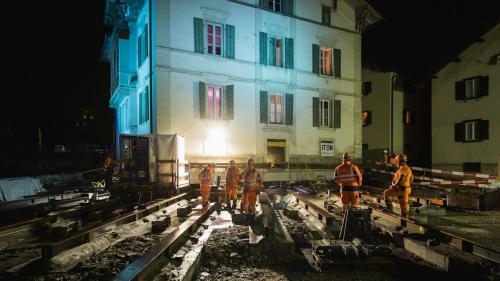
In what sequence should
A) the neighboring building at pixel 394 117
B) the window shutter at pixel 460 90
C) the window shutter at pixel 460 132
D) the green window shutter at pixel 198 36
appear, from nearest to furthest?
the green window shutter at pixel 198 36, the window shutter at pixel 460 132, the window shutter at pixel 460 90, the neighboring building at pixel 394 117

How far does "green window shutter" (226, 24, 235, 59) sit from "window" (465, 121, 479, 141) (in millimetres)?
15878

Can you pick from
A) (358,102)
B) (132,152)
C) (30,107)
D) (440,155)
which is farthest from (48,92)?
(440,155)

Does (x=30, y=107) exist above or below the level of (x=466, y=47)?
below

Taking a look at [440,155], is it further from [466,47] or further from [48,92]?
[48,92]

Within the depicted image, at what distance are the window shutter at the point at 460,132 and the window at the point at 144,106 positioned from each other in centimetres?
1987

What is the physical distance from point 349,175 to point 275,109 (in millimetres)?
12139

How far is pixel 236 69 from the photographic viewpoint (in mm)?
17969

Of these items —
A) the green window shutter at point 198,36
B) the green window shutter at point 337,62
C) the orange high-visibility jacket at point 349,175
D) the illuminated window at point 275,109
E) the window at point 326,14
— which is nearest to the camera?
the orange high-visibility jacket at point 349,175

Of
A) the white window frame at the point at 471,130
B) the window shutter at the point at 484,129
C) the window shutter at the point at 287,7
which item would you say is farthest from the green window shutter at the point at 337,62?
the window shutter at the point at 484,129

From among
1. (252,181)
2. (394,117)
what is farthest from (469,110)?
(252,181)

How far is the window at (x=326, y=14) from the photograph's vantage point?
2100 cm

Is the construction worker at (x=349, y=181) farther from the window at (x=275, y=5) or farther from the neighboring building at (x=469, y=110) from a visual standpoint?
the neighboring building at (x=469, y=110)

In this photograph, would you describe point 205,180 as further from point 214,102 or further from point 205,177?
point 214,102

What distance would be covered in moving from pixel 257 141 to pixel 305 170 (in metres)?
3.75
